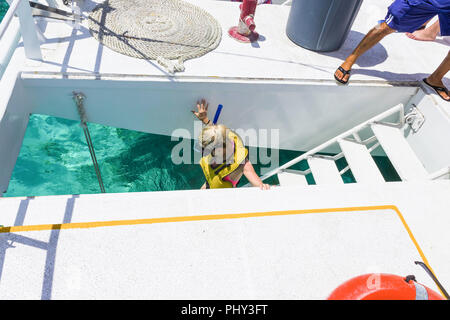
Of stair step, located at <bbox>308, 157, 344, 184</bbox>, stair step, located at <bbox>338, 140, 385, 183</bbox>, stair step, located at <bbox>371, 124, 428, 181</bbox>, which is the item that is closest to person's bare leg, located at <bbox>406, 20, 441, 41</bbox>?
stair step, located at <bbox>371, 124, 428, 181</bbox>

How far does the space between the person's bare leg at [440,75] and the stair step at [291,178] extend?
1491 millimetres

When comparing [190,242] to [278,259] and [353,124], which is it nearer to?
[278,259]

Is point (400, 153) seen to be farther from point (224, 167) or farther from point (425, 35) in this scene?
point (425, 35)

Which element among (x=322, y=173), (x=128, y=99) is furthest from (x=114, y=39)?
(x=322, y=173)

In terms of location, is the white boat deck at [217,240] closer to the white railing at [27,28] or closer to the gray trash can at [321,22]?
the white railing at [27,28]

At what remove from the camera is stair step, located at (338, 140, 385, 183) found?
8.64 feet

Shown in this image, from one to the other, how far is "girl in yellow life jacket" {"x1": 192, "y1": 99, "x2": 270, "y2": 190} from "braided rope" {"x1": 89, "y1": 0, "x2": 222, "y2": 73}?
0.78 metres

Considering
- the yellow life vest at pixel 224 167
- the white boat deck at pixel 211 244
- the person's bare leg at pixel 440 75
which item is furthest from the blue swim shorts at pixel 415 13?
the yellow life vest at pixel 224 167

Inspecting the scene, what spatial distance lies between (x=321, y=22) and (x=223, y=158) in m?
1.77

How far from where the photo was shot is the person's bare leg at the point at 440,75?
283 cm

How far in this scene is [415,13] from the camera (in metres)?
2.59

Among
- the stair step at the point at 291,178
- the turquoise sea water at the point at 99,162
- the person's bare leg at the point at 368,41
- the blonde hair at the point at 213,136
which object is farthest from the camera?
the turquoise sea water at the point at 99,162

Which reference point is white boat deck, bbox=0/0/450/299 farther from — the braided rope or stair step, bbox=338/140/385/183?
the braided rope

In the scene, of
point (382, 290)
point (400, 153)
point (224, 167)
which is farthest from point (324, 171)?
point (382, 290)
